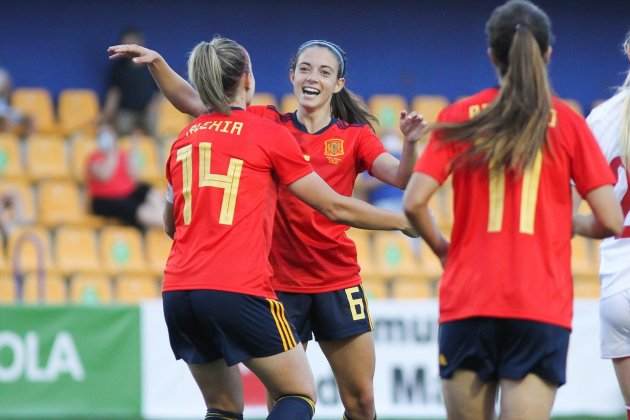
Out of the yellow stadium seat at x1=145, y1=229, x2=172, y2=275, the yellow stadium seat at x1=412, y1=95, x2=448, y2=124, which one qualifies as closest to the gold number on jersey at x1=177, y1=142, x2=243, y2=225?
the yellow stadium seat at x1=145, y1=229, x2=172, y2=275

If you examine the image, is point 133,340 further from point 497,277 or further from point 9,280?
point 497,277

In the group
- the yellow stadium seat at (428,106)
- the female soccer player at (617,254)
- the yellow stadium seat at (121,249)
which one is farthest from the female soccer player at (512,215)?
the yellow stadium seat at (428,106)

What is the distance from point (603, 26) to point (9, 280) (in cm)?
834

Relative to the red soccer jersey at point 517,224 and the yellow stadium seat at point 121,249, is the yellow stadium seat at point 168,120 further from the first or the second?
the red soccer jersey at point 517,224

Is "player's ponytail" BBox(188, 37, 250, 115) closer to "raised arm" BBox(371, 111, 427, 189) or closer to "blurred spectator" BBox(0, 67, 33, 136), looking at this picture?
"raised arm" BBox(371, 111, 427, 189)

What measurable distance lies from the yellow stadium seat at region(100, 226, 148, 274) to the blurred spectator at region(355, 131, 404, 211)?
2.40 meters

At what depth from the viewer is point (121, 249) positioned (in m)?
12.0

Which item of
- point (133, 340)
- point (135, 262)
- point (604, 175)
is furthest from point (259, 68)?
point (604, 175)

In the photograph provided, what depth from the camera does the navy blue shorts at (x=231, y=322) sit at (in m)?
5.14

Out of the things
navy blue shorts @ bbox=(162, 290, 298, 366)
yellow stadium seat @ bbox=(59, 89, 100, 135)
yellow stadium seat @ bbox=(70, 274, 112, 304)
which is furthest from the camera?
yellow stadium seat @ bbox=(59, 89, 100, 135)

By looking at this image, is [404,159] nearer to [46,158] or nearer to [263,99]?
[46,158]

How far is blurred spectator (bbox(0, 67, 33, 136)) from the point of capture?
42.0 ft

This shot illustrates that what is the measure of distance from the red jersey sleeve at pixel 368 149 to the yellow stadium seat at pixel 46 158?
705cm

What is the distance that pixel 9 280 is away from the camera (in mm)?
11211
